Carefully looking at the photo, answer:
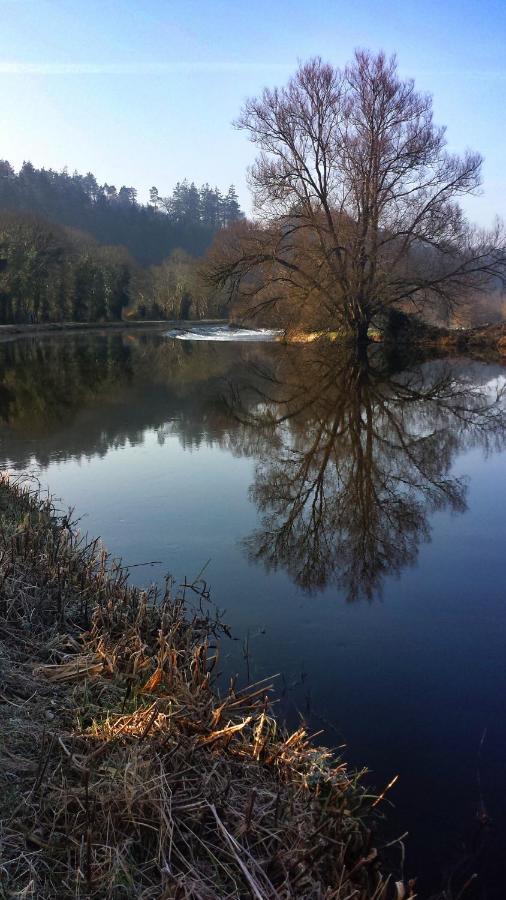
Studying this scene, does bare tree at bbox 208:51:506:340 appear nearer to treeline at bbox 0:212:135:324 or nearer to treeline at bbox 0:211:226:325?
treeline at bbox 0:211:226:325

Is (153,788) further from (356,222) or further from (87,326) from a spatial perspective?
(87,326)

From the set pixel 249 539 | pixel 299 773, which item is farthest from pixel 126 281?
pixel 299 773

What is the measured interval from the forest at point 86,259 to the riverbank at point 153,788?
86.4ft

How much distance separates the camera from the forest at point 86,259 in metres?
46.8

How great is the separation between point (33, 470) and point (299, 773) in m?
6.96

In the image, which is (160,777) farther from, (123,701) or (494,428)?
(494,428)

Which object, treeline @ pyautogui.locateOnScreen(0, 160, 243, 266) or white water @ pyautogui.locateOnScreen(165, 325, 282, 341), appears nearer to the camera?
white water @ pyautogui.locateOnScreen(165, 325, 282, 341)

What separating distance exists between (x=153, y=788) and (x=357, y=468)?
702 centimetres

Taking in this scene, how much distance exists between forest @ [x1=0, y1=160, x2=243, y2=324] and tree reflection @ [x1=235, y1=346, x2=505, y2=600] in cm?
1515

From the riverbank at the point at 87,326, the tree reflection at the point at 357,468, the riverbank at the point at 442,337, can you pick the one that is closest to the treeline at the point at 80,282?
the riverbank at the point at 87,326

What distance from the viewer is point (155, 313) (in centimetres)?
6341

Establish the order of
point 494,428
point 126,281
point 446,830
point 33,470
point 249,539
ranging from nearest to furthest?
point 446,830 → point 249,539 → point 33,470 → point 494,428 → point 126,281

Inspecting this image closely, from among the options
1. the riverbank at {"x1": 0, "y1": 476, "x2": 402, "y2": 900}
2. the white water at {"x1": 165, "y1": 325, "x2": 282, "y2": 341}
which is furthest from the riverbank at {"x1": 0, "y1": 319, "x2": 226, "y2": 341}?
the riverbank at {"x1": 0, "y1": 476, "x2": 402, "y2": 900}

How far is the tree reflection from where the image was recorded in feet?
20.9
